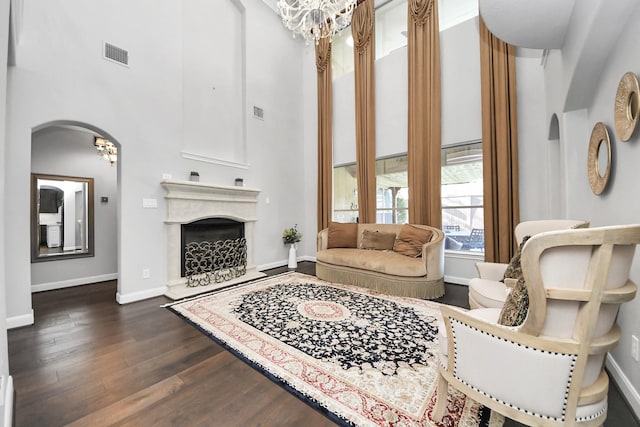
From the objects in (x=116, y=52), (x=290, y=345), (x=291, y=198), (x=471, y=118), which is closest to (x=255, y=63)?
(x=116, y=52)

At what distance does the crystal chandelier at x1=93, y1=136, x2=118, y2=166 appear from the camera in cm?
412

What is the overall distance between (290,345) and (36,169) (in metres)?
4.75

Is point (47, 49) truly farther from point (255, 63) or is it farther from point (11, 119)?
point (255, 63)

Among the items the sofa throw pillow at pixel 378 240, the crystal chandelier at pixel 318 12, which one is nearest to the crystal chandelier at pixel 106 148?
the crystal chandelier at pixel 318 12

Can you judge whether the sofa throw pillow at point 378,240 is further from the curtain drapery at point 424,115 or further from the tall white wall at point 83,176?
Result: the tall white wall at point 83,176

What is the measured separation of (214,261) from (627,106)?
473 cm

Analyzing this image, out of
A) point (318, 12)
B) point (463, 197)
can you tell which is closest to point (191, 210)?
point (318, 12)

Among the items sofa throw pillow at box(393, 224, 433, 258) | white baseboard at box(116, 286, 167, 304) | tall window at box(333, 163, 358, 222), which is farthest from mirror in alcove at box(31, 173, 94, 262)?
sofa throw pillow at box(393, 224, 433, 258)

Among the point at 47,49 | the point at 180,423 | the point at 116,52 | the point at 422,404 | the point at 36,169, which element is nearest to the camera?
the point at 180,423

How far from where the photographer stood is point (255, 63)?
5.03 meters

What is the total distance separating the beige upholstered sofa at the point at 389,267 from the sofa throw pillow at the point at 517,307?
2.06 m

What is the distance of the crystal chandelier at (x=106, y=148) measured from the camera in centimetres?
412

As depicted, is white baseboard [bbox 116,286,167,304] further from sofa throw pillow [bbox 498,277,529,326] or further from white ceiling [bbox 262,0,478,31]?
white ceiling [bbox 262,0,478,31]

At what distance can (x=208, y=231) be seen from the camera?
4.25m
